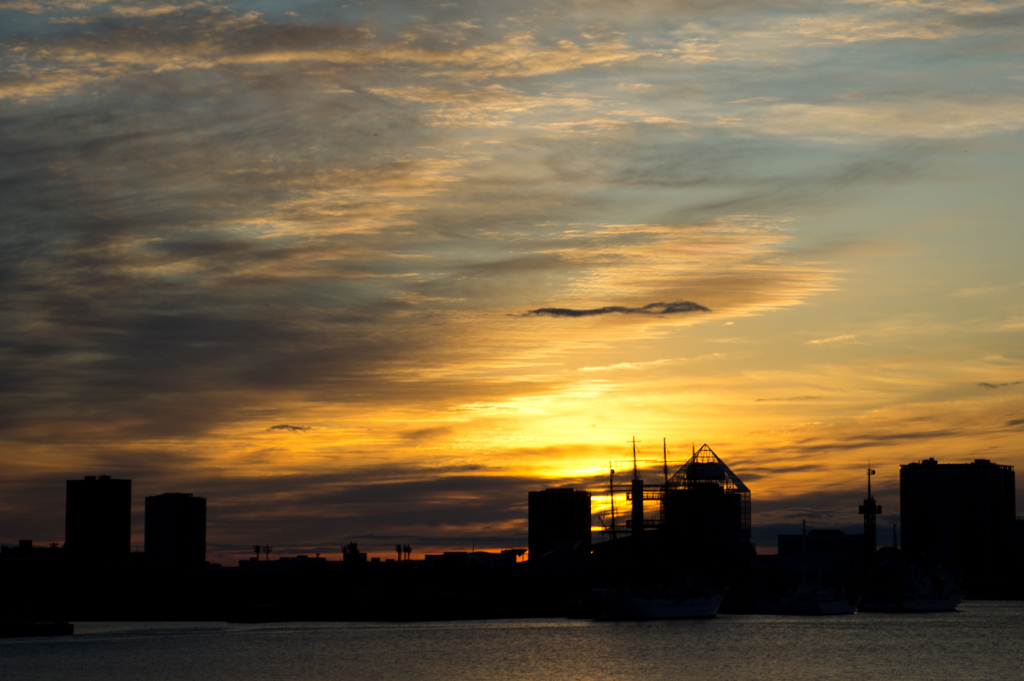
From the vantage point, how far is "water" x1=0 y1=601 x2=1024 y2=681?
128 metres

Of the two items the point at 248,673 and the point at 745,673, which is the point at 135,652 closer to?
the point at 248,673

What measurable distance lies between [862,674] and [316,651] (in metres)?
71.1

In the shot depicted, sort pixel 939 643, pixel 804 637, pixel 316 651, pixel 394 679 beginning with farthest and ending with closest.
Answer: pixel 804 637, pixel 939 643, pixel 316 651, pixel 394 679

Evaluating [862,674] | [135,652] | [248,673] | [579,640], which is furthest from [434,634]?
[862,674]

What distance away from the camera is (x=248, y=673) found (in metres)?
132

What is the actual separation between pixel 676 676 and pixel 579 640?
57474mm

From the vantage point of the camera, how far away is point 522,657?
148625mm

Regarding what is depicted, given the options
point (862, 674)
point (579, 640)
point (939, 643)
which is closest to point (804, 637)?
point (939, 643)

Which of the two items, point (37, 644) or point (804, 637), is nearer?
point (37, 644)

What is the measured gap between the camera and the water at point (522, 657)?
421 feet

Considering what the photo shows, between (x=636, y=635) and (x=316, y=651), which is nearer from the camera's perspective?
(x=316, y=651)

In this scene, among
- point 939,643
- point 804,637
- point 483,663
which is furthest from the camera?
point 804,637

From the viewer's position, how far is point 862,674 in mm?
127438

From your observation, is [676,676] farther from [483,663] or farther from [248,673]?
[248,673]
